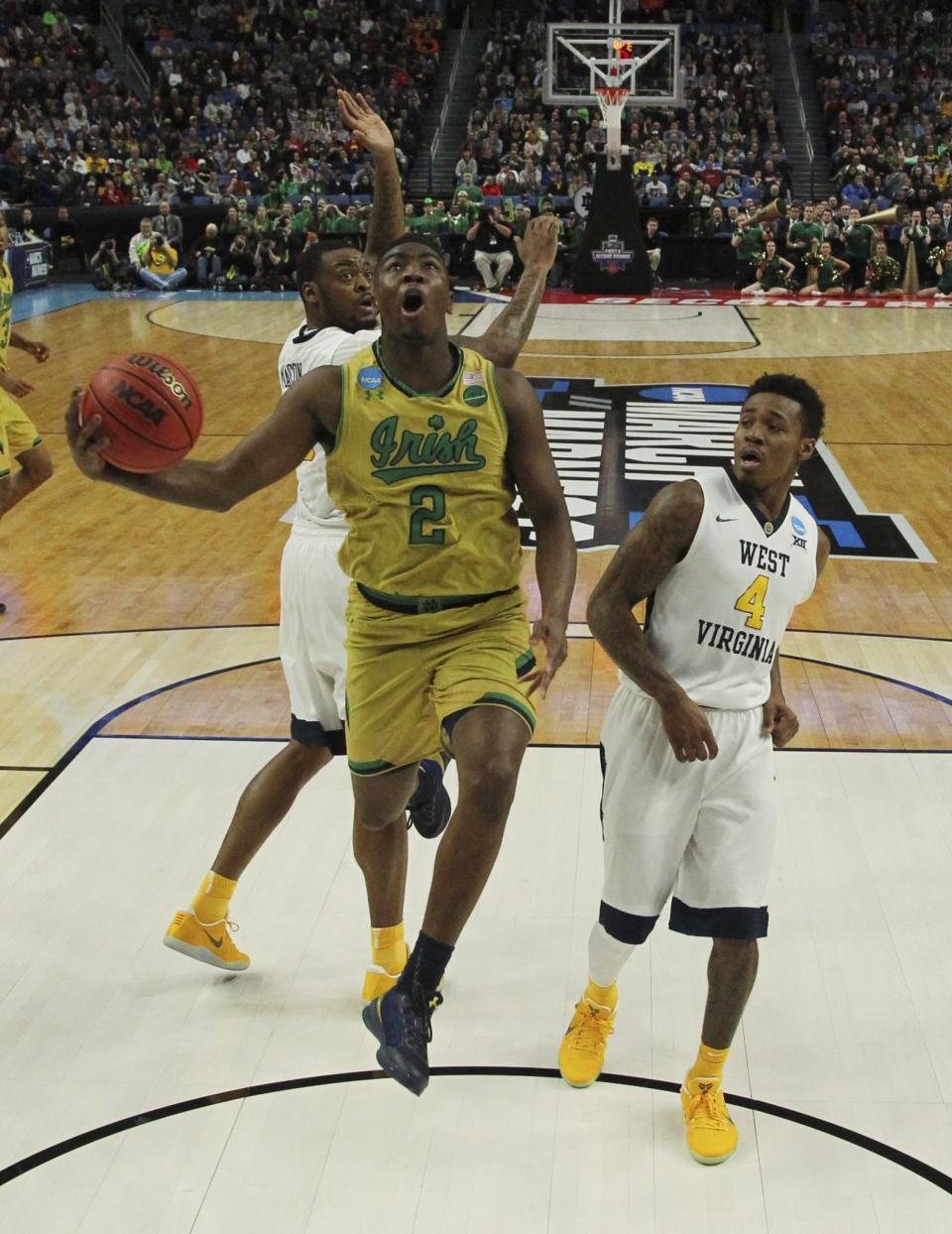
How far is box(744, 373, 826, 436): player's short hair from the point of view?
3.60 meters

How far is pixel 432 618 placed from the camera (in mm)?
3801

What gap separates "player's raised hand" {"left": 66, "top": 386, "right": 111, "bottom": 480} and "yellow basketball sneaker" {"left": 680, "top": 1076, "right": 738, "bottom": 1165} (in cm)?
203

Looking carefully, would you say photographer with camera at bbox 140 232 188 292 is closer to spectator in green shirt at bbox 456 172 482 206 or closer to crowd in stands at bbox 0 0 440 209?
crowd in stands at bbox 0 0 440 209

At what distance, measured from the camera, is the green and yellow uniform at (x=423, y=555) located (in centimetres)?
373

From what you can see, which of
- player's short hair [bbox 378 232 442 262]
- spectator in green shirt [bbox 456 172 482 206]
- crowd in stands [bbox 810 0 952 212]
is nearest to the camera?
player's short hair [bbox 378 232 442 262]

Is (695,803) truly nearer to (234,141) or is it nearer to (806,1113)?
(806,1113)

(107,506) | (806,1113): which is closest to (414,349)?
(806,1113)

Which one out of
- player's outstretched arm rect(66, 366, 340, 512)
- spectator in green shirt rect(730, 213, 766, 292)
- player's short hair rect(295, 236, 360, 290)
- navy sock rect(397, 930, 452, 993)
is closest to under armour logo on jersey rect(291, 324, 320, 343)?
player's short hair rect(295, 236, 360, 290)

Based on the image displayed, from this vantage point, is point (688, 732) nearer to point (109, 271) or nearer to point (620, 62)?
point (620, 62)

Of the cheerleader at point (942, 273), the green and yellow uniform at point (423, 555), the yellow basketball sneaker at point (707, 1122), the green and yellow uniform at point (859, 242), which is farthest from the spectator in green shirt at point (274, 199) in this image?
the yellow basketball sneaker at point (707, 1122)

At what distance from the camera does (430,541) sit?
3.75 m

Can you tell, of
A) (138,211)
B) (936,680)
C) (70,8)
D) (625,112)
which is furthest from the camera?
(70,8)

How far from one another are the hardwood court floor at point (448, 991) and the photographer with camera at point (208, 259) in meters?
16.9

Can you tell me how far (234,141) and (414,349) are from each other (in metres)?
27.1
